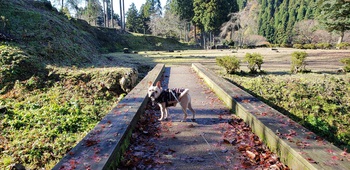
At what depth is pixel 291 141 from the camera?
312cm

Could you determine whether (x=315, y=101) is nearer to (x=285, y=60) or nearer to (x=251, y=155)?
(x=251, y=155)

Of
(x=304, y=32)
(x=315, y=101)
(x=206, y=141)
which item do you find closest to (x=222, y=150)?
(x=206, y=141)

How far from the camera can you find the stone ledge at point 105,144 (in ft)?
8.75

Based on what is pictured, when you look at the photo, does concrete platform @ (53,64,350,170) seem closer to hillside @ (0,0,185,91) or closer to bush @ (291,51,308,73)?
hillside @ (0,0,185,91)

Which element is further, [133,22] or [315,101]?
[133,22]

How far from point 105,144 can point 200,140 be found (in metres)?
1.66

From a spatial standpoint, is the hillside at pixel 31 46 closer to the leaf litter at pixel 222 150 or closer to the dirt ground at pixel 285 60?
the leaf litter at pixel 222 150

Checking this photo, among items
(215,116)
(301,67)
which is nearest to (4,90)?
(215,116)

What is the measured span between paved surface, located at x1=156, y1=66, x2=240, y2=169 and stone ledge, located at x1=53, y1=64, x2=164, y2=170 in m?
0.68

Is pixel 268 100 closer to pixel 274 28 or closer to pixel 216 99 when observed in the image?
pixel 216 99

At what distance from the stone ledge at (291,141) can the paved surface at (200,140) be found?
0.56m

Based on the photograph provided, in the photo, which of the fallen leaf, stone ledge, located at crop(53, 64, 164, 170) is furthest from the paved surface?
stone ledge, located at crop(53, 64, 164, 170)

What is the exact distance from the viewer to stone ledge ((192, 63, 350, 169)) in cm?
259

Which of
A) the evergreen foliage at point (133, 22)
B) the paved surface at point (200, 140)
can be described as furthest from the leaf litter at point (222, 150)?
the evergreen foliage at point (133, 22)
